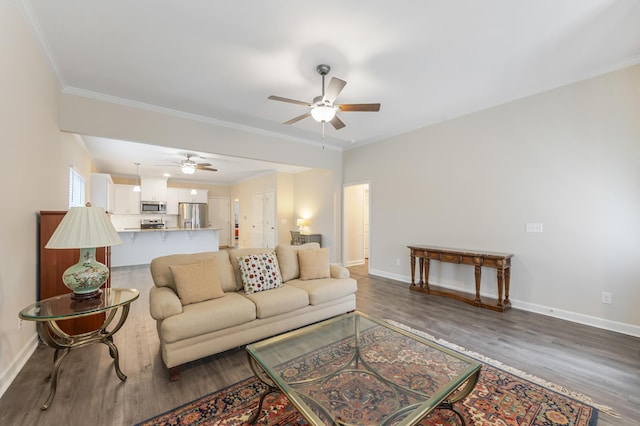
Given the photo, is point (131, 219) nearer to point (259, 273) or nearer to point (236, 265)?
point (236, 265)

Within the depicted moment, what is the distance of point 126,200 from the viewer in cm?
829

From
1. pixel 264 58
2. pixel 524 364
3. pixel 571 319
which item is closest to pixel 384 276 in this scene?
pixel 571 319

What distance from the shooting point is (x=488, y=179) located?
156 inches

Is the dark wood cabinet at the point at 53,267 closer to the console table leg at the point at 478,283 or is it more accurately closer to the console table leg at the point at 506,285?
the console table leg at the point at 478,283

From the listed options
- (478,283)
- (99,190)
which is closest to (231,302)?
(478,283)

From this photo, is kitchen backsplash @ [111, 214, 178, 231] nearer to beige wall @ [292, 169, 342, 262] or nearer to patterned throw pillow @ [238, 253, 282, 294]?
beige wall @ [292, 169, 342, 262]

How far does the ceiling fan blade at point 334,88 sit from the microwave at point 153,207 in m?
8.03

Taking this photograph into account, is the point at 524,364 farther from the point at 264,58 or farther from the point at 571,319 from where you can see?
the point at 264,58

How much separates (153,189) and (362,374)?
921 centimetres

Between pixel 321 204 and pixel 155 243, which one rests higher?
pixel 321 204

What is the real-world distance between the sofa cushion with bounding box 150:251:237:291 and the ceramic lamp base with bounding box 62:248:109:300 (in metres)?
0.52

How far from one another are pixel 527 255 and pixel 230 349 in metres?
3.85

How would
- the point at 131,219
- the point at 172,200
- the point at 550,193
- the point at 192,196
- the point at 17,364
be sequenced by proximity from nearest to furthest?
the point at 17,364, the point at 550,193, the point at 131,219, the point at 172,200, the point at 192,196

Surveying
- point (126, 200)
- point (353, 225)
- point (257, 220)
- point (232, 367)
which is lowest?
point (232, 367)
